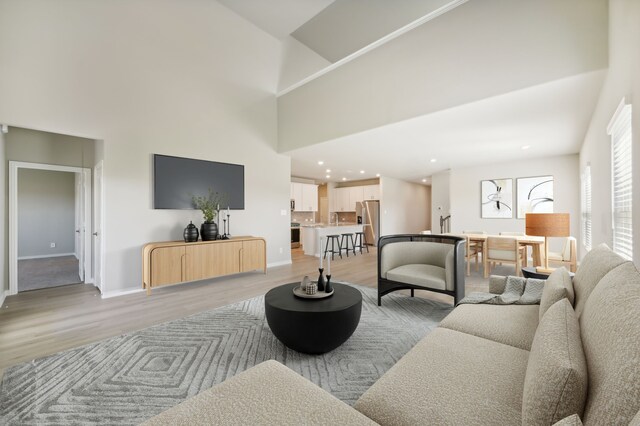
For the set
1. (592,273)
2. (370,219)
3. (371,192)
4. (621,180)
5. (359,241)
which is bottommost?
(359,241)

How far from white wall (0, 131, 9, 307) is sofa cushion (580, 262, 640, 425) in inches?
216

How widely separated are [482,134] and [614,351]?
4.39 m

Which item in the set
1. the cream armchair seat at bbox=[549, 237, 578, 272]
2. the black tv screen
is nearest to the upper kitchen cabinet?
the black tv screen

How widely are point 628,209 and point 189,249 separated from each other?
4.82 metres

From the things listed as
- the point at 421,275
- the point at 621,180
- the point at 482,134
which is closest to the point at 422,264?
the point at 421,275

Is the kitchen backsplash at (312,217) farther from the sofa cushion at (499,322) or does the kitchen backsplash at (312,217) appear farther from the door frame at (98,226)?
the sofa cushion at (499,322)

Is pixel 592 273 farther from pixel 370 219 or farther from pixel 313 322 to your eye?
pixel 370 219

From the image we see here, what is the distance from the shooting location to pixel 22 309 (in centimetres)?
336

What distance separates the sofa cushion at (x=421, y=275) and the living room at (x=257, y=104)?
127cm

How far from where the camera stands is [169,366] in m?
2.10

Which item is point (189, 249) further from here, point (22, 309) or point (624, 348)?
point (624, 348)

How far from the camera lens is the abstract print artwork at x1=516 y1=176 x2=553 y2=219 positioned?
6168 millimetres

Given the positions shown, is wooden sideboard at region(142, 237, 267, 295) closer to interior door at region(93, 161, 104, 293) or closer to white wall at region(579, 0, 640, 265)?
interior door at region(93, 161, 104, 293)

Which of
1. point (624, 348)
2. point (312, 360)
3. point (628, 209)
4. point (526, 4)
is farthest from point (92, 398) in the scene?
point (526, 4)
